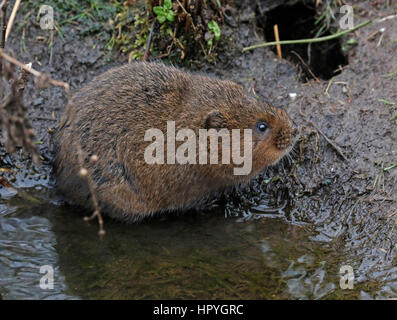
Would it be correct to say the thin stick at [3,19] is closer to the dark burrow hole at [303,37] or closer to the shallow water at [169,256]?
the shallow water at [169,256]

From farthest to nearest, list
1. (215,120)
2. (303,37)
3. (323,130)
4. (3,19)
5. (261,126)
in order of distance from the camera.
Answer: (303,37), (323,130), (261,126), (215,120), (3,19)

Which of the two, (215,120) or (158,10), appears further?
(158,10)

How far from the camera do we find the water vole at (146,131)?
16.3 feet

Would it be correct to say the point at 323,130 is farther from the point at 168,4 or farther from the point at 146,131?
the point at 168,4

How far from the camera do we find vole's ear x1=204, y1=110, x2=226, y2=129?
16.3 ft

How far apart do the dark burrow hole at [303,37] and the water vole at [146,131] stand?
207cm

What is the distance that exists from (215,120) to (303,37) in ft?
9.99

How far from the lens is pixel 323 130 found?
574 cm

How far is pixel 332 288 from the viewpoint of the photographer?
424 centimetres

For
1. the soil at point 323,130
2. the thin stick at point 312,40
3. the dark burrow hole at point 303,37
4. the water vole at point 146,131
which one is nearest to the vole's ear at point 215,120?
the water vole at point 146,131

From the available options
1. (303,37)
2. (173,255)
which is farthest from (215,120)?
(303,37)

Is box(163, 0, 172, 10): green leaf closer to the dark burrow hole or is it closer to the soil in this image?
the soil

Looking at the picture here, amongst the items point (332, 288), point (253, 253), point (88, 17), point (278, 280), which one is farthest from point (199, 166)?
point (88, 17)
